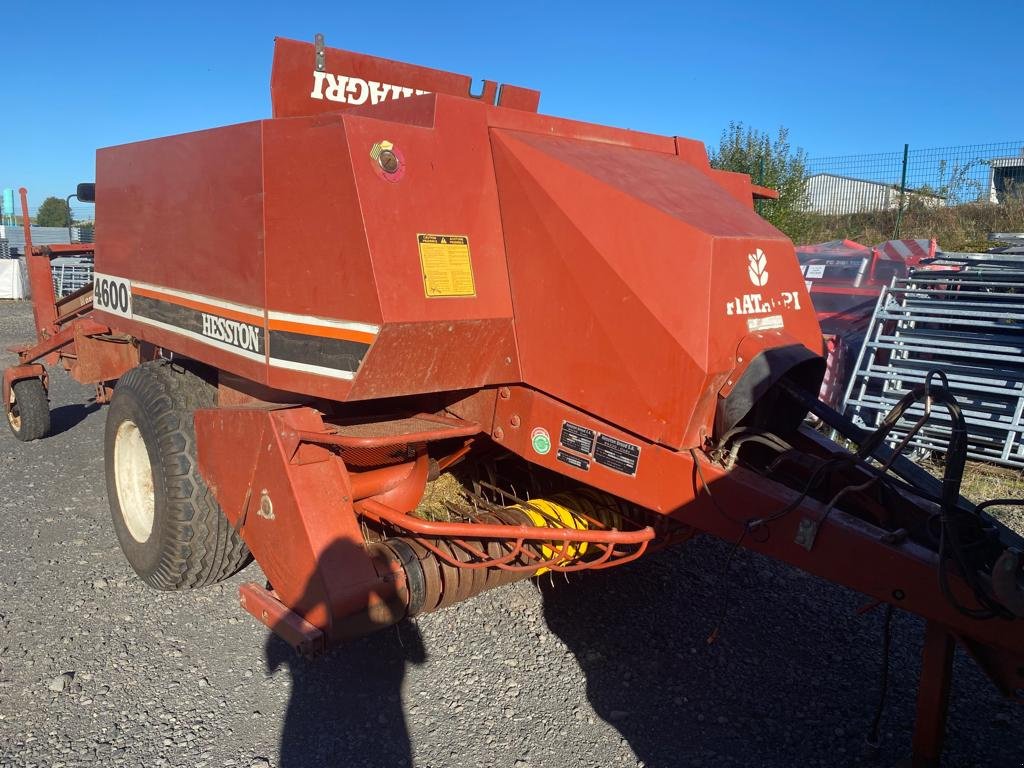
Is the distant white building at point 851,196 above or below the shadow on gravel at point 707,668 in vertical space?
above

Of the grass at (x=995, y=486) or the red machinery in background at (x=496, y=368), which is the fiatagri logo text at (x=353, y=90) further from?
the grass at (x=995, y=486)

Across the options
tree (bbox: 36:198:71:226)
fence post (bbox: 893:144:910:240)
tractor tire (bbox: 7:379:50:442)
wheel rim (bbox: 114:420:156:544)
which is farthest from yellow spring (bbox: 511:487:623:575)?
tree (bbox: 36:198:71:226)

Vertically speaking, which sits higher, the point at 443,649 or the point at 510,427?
the point at 510,427

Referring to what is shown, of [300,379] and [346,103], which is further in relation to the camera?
[346,103]

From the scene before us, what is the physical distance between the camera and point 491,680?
312cm

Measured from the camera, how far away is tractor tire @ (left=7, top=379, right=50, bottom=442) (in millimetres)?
6129

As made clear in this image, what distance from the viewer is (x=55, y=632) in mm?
3371

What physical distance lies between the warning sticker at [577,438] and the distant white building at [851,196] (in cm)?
1318

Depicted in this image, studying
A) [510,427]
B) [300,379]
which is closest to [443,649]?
[510,427]

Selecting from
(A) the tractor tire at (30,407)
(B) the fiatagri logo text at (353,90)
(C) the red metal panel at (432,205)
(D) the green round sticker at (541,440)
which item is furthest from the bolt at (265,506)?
(A) the tractor tire at (30,407)

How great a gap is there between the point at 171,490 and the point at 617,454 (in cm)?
188

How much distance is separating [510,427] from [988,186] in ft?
46.5

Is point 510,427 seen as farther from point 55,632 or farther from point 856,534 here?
point 55,632

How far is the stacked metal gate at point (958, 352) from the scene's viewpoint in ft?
19.6
